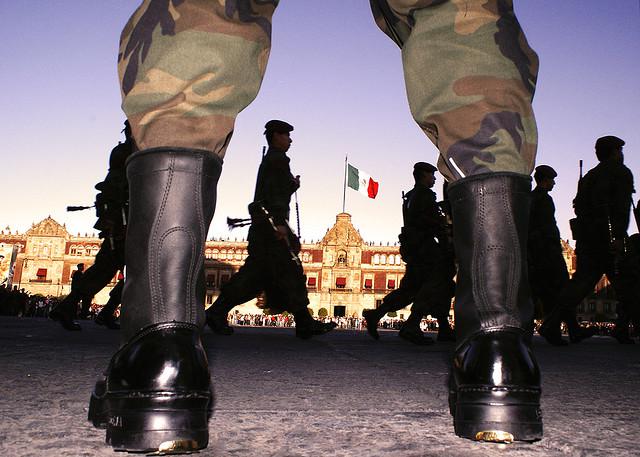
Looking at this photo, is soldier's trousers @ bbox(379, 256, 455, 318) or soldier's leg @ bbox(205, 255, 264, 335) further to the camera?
soldier's trousers @ bbox(379, 256, 455, 318)

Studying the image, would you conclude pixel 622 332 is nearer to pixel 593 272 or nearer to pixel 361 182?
pixel 593 272

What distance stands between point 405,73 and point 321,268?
5233cm

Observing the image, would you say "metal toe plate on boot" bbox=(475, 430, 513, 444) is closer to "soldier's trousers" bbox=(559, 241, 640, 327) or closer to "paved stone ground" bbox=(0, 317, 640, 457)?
"paved stone ground" bbox=(0, 317, 640, 457)

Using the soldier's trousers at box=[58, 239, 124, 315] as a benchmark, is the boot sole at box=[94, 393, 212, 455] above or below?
below

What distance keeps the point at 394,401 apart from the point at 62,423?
0.64 m

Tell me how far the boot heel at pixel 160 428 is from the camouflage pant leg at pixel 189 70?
0.44 m

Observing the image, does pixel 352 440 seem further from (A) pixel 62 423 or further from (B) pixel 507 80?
(B) pixel 507 80

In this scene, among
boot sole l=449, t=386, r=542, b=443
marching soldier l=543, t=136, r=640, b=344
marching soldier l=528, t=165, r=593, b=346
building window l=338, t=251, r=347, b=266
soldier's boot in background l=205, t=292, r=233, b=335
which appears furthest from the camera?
building window l=338, t=251, r=347, b=266

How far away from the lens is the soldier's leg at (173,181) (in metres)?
0.81

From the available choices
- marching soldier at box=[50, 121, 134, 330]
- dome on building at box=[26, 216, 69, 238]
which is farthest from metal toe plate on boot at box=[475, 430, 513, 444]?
dome on building at box=[26, 216, 69, 238]

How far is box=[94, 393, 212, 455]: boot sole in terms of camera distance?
29.2 inches

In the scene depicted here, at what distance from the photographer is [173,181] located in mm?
970

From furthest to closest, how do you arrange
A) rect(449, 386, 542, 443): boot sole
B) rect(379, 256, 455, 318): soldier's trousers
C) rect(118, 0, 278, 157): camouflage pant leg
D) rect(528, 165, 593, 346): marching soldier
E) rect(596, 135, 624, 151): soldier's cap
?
rect(528, 165, 593, 346): marching soldier
rect(379, 256, 455, 318): soldier's trousers
rect(596, 135, 624, 151): soldier's cap
rect(118, 0, 278, 157): camouflage pant leg
rect(449, 386, 542, 443): boot sole

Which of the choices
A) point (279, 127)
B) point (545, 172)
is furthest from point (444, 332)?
point (279, 127)
